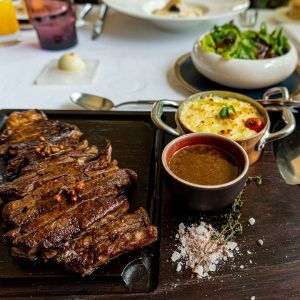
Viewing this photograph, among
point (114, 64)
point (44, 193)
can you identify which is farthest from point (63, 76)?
point (44, 193)

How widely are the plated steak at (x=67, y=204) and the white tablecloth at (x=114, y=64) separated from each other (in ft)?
1.89

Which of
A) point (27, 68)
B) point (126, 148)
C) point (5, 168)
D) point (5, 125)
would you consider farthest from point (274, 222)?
point (27, 68)

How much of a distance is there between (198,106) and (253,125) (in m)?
0.26

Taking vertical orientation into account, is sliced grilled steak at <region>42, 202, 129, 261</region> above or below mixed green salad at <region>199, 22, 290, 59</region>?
below

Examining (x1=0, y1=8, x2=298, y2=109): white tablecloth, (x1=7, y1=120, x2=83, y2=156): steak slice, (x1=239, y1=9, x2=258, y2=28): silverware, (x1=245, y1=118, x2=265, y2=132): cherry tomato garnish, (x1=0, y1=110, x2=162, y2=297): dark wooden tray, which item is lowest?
(x1=239, y1=9, x2=258, y2=28): silverware

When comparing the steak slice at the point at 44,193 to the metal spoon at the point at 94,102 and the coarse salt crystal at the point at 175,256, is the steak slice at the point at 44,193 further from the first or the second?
the metal spoon at the point at 94,102

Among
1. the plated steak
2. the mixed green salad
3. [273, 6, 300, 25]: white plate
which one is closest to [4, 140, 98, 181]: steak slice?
the plated steak

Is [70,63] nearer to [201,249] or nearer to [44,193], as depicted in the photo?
[44,193]

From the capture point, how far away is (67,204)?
4.31 feet

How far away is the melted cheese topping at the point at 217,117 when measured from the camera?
1542 mm

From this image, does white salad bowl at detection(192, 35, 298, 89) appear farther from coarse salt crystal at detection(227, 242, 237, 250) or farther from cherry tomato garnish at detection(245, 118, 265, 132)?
coarse salt crystal at detection(227, 242, 237, 250)

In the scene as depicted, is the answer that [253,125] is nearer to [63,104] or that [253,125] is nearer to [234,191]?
[234,191]

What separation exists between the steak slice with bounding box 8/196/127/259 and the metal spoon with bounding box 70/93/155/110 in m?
0.78

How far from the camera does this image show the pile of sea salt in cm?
120
